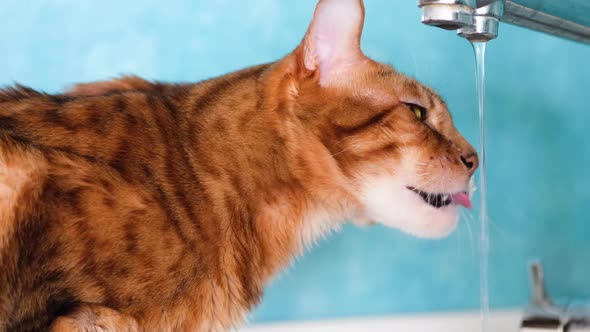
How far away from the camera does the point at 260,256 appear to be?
3.29 ft

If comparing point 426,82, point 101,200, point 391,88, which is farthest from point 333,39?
point 426,82

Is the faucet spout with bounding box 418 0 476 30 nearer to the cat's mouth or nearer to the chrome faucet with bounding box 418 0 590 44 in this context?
the chrome faucet with bounding box 418 0 590 44

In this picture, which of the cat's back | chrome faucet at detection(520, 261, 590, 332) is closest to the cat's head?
the cat's back

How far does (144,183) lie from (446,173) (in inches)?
16.0

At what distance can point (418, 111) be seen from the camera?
1.05m

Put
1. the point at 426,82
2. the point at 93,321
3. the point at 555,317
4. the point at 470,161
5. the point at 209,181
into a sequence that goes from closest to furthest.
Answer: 1. the point at 93,321
2. the point at 209,181
3. the point at 470,161
4. the point at 555,317
5. the point at 426,82

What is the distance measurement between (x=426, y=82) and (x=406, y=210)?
1.73 ft

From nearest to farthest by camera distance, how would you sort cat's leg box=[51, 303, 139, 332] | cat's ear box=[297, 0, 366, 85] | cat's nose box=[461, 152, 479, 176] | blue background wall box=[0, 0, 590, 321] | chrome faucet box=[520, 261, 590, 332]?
cat's leg box=[51, 303, 139, 332] → cat's ear box=[297, 0, 366, 85] → cat's nose box=[461, 152, 479, 176] → chrome faucet box=[520, 261, 590, 332] → blue background wall box=[0, 0, 590, 321]

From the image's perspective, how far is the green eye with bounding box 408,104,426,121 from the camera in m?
1.04

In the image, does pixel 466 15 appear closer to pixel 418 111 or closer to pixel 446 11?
pixel 446 11

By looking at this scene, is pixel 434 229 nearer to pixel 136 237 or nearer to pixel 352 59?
pixel 352 59

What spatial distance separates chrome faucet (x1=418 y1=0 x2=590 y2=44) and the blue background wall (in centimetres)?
57

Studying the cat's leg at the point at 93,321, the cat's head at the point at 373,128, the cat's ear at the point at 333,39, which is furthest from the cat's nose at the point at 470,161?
the cat's leg at the point at 93,321

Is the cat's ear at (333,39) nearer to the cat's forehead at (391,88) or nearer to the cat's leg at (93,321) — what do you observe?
the cat's forehead at (391,88)
